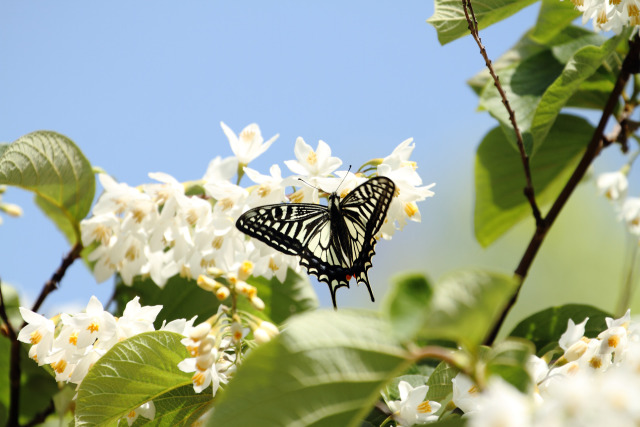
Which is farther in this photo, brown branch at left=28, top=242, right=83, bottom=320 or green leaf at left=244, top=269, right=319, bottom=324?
green leaf at left=244, top=269, right=319, bottom=324

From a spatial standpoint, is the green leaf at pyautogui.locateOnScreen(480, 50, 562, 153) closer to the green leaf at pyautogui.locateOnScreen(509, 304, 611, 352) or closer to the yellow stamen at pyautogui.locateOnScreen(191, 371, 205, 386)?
the green leaf at pyautogui.locateOnScreen(509, 304, 611, 352)

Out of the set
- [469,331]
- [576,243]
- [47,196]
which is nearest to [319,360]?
[469,331]

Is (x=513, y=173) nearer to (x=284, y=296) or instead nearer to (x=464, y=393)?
(x=284, y=296)

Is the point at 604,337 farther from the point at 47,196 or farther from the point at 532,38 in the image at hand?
the point at 47,196

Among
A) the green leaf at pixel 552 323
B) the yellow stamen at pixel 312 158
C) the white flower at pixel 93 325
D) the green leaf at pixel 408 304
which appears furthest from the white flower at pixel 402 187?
the green leaf at pixel 408 304

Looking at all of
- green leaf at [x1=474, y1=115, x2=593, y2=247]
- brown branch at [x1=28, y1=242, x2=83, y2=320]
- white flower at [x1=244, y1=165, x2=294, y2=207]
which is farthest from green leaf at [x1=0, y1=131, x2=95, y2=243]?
green leaf at [x1=474, y1=115, x2=593, y2=247]

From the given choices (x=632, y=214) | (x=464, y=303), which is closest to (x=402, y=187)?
(x=464, y=303)
